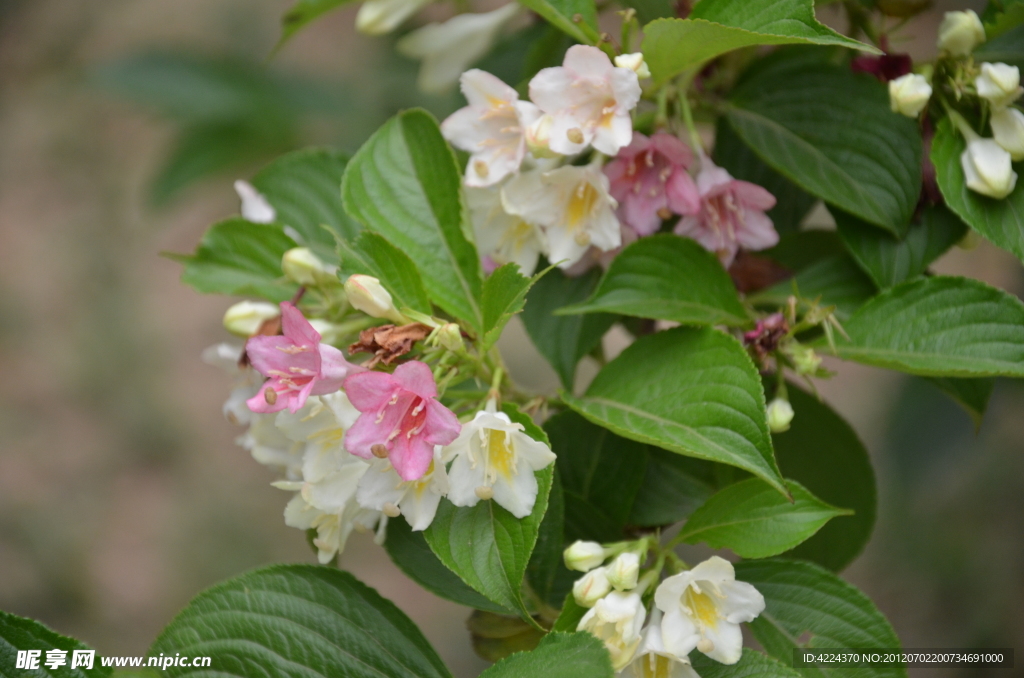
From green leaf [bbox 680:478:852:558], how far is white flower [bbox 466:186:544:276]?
1.08ft

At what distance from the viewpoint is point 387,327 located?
0.76 meters

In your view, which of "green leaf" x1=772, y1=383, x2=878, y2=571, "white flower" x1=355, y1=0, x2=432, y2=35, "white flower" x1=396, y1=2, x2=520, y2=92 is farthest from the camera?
"white flower" x1=396, y1=2, x2=520, y2=92

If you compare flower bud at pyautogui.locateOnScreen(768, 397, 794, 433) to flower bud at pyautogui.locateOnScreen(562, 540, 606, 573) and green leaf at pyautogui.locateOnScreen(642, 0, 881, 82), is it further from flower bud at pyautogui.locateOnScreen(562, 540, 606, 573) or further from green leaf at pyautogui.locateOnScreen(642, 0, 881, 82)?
green leaf at pyautogui.locateOnScreen(642, 0, 881, 82)

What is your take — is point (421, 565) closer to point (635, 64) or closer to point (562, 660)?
point (562, 660)

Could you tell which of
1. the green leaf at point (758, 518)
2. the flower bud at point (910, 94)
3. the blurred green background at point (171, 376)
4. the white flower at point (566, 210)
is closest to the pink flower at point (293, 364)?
the white flower at point (566, 210)

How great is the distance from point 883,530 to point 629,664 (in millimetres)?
2140

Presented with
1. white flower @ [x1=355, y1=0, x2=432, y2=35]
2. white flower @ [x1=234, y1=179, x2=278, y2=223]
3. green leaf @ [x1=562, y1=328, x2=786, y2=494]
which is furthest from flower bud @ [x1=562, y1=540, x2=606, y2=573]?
white flower @ [x1=355, y1=0, x2=432, y2=35]

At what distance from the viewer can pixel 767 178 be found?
110cm

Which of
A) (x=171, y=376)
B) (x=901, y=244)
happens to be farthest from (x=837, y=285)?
(x=171, y=376)

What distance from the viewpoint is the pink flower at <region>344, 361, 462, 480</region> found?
0.67m

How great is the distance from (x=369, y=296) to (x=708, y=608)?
433 millimetres

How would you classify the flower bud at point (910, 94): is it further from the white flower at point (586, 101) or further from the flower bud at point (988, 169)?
the white flower at point (586, 101)

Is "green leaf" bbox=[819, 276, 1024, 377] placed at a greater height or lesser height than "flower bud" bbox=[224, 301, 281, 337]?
lesser

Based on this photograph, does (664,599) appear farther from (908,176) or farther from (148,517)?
(148,517)
